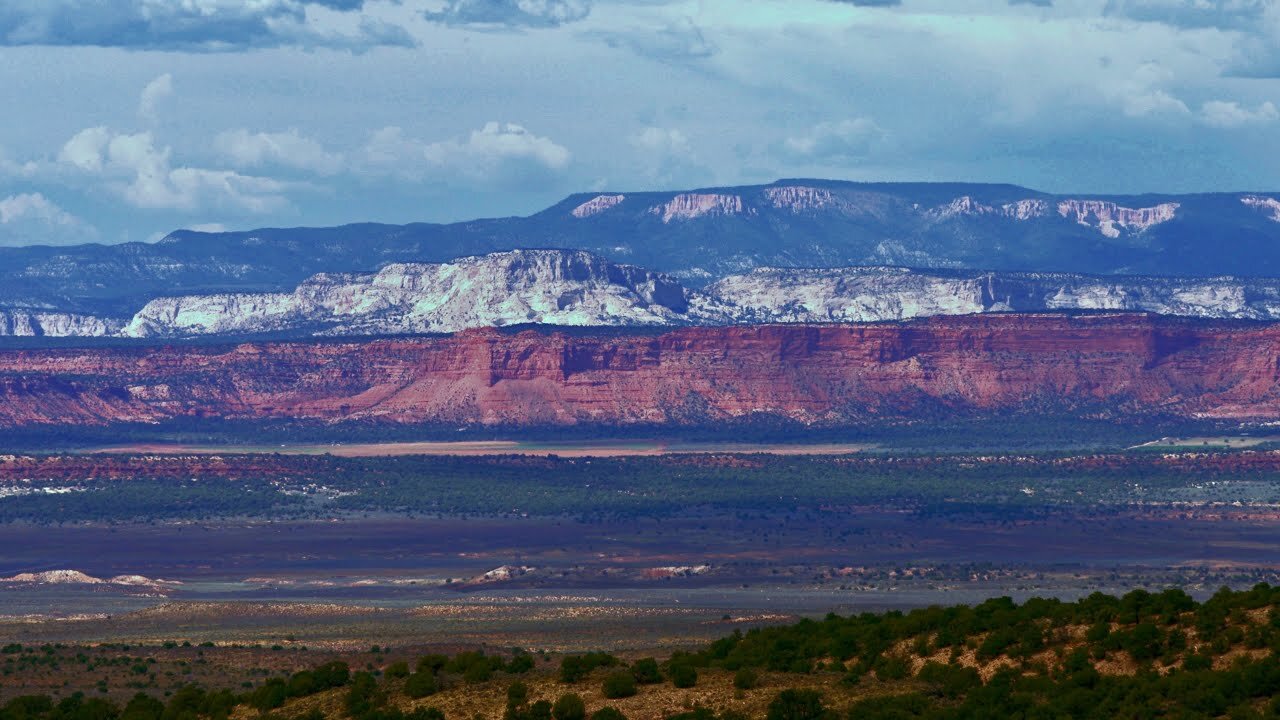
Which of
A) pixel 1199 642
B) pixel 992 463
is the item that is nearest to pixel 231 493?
pixel 992 463

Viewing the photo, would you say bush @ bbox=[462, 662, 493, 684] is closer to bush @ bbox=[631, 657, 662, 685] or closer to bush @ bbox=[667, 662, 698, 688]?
bush @ bbox=[631, 657, 662, 685]

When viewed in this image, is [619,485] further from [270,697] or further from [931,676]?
[931,676]

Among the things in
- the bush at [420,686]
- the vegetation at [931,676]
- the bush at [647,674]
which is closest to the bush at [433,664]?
the vegetation at [931,676]

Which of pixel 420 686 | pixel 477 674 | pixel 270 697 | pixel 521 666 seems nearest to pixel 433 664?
pixel 521 666

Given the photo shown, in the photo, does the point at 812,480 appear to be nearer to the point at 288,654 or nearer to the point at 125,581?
the point at 125,581

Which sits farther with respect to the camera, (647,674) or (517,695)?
(647,674)

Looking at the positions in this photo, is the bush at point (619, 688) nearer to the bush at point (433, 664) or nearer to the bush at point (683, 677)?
the bush at point (683, 677)
